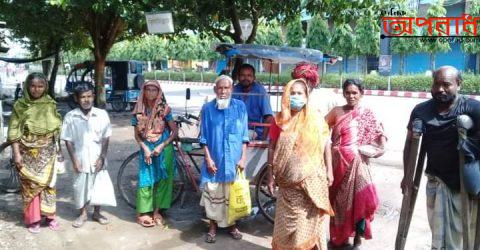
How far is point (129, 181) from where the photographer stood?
5973 mm

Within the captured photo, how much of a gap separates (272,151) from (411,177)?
104 centimetres

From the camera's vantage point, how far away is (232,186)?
4.12 metres

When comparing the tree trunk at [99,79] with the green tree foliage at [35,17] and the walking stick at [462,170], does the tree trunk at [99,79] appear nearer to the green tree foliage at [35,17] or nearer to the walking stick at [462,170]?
the green tree foliage at [35,17]

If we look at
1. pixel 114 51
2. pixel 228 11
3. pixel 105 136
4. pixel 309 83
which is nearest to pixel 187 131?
pixel 228 11

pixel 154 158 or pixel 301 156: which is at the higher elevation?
pixel 301 156

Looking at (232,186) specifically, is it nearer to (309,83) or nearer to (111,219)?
(309,83)

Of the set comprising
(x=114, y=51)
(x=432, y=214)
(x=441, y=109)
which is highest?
(x=114, y=51)

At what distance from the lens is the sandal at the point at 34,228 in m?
4.32

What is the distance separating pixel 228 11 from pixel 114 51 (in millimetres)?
52595

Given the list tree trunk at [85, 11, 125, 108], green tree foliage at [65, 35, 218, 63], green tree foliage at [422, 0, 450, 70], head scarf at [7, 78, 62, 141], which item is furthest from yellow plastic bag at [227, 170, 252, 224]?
green tree foliage at [65, 35, 218, 63]

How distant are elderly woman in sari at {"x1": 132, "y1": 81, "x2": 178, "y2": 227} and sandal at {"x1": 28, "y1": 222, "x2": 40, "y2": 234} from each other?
979 millimetres

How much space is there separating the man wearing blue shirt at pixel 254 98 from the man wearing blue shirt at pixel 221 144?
2.08 feet

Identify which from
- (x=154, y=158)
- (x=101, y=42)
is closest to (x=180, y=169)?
(x=154, y=158)

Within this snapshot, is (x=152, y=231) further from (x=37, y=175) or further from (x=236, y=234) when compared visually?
(x=37, y=175)
